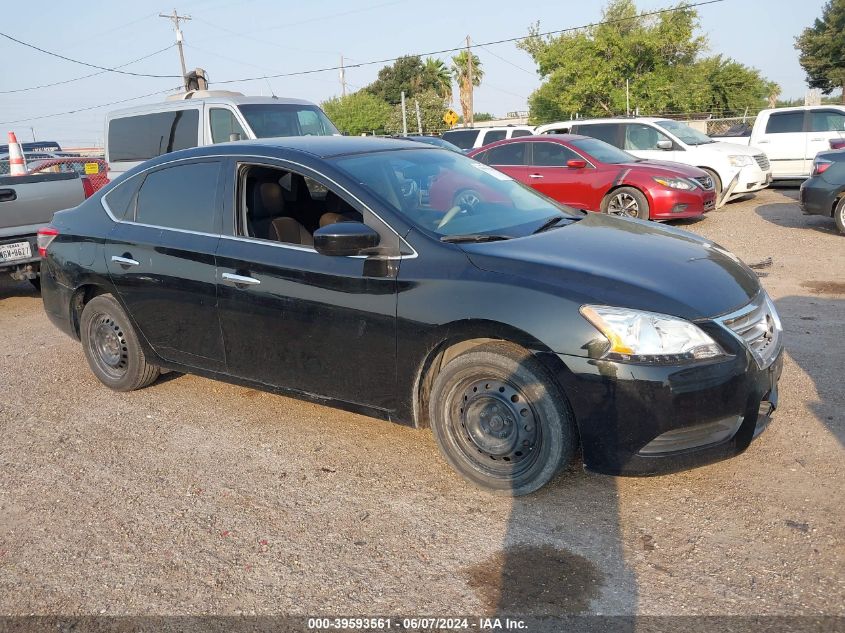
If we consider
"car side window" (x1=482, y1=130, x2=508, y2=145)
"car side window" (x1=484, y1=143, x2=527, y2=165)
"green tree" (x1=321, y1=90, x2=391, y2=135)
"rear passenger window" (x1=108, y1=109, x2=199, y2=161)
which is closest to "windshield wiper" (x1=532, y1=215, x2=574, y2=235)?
"rear passenger window" (x1=108, y1=109, x2=199, y2=161)

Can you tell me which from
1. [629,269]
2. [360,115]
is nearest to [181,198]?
[629,269]

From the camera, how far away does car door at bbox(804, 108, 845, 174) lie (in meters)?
15.0

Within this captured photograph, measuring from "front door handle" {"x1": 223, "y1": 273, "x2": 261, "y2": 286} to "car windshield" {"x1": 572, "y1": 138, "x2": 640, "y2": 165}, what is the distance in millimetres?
8704

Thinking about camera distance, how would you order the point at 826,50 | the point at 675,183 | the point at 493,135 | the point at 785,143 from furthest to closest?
the point at 826,50 < the point at 493,135 < the point at 785,143 < the point at 675,183

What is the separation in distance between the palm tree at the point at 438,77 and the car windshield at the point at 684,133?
59325mm

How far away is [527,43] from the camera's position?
45.7 metres

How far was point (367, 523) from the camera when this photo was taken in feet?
11.5

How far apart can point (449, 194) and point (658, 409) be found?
1.77 meters

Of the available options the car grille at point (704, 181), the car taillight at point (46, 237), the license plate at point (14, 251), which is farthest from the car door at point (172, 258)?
the car grille at point (704, 181)

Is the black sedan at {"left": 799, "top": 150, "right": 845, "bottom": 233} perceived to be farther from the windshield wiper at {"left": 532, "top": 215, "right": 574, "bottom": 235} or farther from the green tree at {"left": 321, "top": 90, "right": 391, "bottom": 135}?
the green tree at {"left": 321, "top": 90, "right": 391, "bottom": 135}

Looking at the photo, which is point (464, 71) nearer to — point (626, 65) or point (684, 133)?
point (626, 65)

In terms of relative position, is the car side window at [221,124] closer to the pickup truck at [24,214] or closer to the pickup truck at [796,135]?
the pickup truck at [24,214]

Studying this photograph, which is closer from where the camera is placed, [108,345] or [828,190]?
[108,345]

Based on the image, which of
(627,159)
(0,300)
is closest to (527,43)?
(627,159)
